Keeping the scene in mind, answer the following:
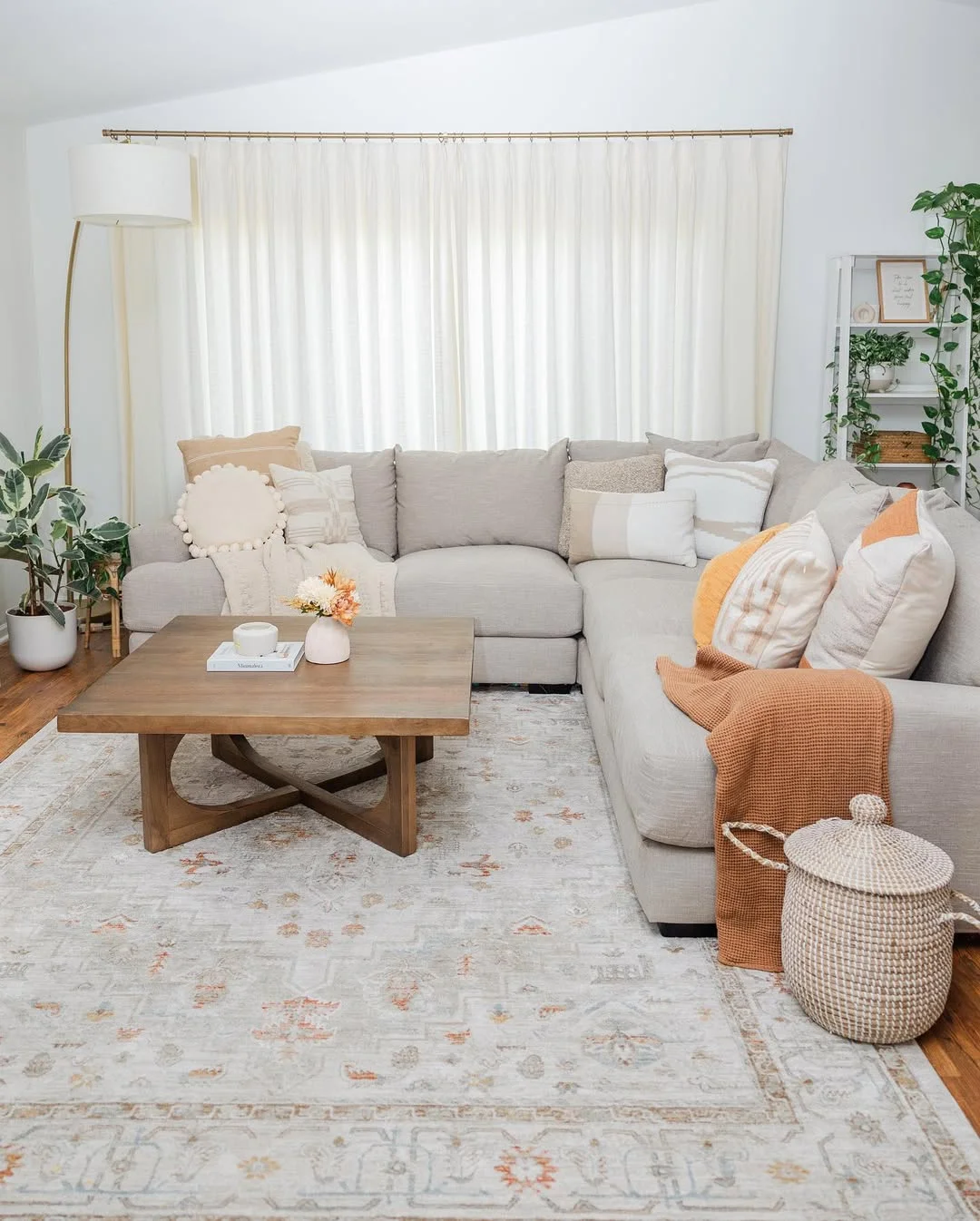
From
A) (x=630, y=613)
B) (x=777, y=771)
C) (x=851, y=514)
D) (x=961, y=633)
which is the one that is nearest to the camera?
(x=777, y=771)

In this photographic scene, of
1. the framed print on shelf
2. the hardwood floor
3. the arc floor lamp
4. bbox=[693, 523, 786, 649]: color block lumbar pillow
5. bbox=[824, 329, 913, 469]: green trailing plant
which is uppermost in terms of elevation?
the arc floor lamp

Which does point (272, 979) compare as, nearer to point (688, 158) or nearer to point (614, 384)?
point (614, 384)

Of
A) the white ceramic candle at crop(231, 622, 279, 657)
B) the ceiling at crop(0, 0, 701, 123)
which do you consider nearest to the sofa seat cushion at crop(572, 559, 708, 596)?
the white ceramic candle at crop(231, 622, 279, 657)

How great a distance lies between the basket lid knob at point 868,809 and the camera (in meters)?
1.99

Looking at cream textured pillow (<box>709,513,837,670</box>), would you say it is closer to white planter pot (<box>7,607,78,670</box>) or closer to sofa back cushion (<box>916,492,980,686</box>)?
sofa back cushion (<box>916,492,980,686</box>)

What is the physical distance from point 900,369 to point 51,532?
3.82 meters

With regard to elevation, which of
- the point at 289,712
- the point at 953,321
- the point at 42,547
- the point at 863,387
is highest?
the point at 953,321

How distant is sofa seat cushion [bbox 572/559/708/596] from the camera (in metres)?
4.09

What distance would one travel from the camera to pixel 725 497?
14.3ft

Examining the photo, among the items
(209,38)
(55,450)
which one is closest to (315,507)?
(55,450)

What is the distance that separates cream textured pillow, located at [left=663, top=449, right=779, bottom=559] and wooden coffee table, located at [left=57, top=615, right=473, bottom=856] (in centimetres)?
145

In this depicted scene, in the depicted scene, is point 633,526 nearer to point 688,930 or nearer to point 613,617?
point 613,617

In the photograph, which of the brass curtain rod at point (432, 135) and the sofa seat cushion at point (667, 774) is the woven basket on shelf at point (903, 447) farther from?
the sofa seat cushion at point (667, 774)

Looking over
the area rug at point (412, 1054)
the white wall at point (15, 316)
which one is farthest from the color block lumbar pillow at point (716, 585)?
the white wall at point (15, 316)
